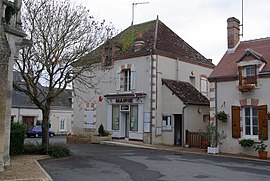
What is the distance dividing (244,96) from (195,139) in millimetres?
4667

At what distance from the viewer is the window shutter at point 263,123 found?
1545 centimetres

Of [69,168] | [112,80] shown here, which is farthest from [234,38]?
[69,168]

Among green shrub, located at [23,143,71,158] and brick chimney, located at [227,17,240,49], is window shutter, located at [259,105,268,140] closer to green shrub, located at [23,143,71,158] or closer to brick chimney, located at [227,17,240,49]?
brick chimney, located at [227,17,240,49]

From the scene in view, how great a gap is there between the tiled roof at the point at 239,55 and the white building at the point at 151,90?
3.41 m

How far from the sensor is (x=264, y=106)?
620 inches

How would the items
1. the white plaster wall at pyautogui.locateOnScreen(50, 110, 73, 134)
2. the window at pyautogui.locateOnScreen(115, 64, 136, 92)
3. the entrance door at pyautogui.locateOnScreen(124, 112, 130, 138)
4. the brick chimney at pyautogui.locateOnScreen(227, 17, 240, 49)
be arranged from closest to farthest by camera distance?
1. the brick chimney at pyautogui.locateOnScreen(227, 17, 240, 49)
2. the window at pyautogui.locateOnScreen(115, 64, 136, 92)
3. the entrance door at pyautogui.locateOnScreen(124, 112, 130, 138)
4. the white plaster wall at pyautogui.locateOnScreen(50, 110, 73, 134)

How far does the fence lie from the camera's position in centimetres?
A: 1928

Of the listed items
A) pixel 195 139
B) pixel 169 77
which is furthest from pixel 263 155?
pixel 169 77

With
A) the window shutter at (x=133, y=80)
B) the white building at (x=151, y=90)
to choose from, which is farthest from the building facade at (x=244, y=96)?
the window shutter at (x=133, y=80)

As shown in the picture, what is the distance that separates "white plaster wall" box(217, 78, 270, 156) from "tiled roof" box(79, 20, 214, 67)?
19.3ft

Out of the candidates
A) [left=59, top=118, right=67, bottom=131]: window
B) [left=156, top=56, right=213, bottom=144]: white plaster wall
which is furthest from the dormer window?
[left=59, top=118, right=67, bottom=131]: window

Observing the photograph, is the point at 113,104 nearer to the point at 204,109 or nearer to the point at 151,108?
the point at 151,108

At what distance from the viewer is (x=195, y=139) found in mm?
19938

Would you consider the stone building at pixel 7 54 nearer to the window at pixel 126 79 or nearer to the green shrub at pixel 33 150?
the green shrub at pixel 33 150
